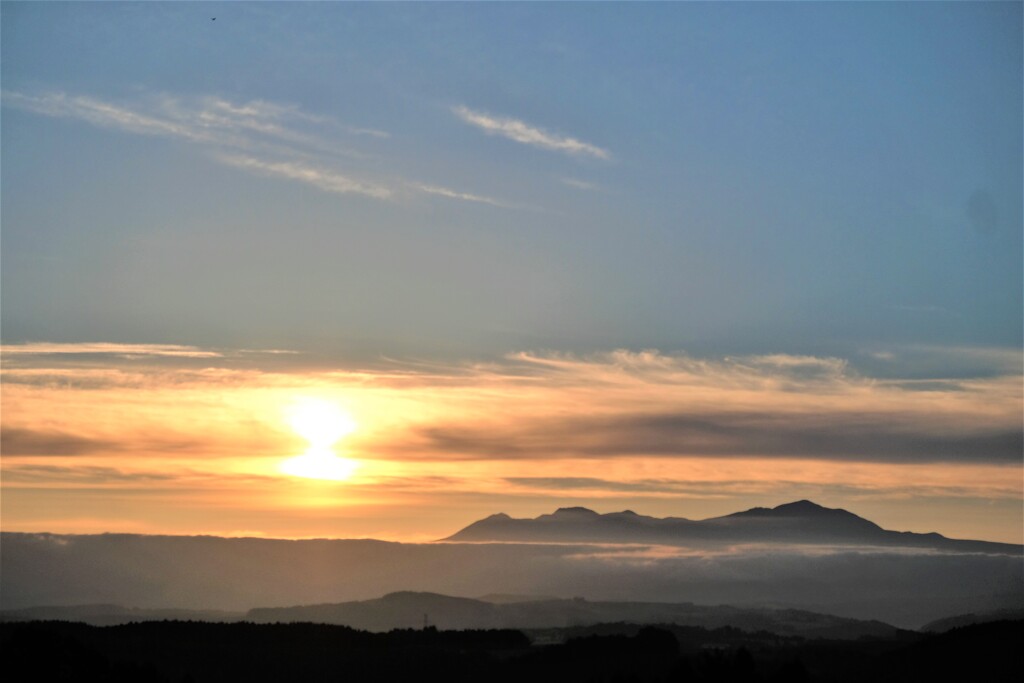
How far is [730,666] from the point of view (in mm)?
166625

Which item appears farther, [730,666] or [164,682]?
[164,682]

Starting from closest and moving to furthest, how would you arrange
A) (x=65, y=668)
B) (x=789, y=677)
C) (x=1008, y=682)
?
(x=789, y=677) → (x=65, y=668) → (x=1008, y=682)

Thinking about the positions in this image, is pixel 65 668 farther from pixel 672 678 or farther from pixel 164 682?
pixel 672 678

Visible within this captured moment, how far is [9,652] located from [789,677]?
110m

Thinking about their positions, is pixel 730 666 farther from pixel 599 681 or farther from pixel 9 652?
pixel 9 652

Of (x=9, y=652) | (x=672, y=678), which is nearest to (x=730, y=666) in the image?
(x=672, y=678)

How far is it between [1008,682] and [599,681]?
64.2m

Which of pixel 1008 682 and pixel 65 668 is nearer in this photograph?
pixel 65 668

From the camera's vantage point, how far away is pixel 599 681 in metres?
190

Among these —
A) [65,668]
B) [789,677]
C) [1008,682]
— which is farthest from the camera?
[1008,682]

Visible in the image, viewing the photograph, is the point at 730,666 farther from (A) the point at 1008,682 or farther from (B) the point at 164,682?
(B) the point at 164,682

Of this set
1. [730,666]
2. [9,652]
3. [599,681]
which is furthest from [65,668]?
[730,666]

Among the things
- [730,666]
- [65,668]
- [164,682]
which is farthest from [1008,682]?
[65,668]

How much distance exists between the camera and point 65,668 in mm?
182375
